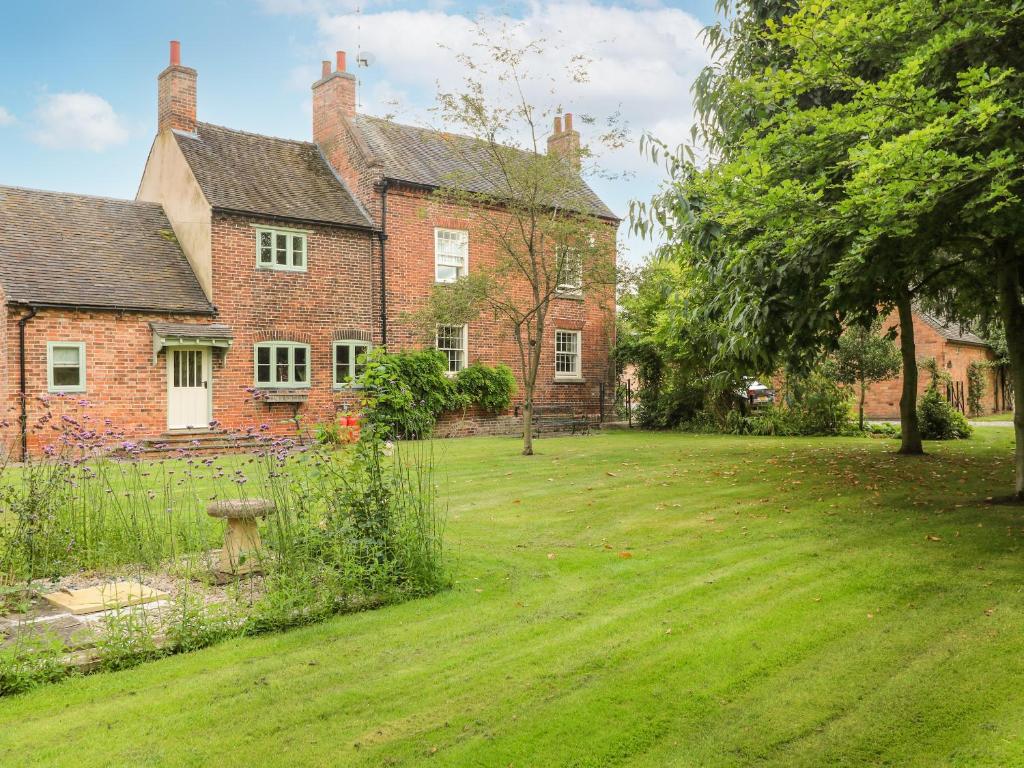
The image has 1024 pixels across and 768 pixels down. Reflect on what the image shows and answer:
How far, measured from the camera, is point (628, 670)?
491 cm

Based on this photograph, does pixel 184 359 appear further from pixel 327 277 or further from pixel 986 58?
pixel 986 58

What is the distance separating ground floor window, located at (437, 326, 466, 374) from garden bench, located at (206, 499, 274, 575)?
17.8 metres

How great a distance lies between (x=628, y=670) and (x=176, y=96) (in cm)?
2218

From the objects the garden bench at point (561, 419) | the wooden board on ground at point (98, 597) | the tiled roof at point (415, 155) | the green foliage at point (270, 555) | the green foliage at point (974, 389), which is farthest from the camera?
the green foliage at point (974, 389)

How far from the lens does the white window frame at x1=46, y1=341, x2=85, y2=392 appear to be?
1831 cm

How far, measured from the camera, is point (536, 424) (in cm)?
2398

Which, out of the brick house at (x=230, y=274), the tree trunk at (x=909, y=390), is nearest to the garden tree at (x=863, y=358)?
the tree trunk at (x=909, y=390)

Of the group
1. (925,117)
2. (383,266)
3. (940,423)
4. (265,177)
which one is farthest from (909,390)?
(265,177)

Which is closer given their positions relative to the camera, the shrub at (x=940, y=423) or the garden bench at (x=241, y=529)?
the garden bench at (x=241, y=529)

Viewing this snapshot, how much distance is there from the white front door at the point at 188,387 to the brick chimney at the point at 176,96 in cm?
668

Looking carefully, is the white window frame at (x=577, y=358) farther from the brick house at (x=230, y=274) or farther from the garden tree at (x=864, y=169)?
the garden tree at (x=864, y=169)

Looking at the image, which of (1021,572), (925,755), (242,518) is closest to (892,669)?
(925,755)

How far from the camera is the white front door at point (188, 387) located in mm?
20281

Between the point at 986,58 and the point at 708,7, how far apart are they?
5473mm
